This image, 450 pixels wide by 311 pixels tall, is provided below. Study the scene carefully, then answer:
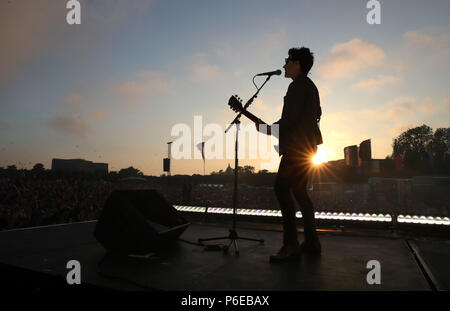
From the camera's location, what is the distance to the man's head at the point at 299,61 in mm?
2793

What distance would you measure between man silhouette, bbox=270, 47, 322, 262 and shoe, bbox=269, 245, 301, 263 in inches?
4.2

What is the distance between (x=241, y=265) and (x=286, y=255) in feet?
1.36

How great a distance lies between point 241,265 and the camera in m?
2.23

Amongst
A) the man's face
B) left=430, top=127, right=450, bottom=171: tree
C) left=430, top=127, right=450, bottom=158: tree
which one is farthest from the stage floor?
left=430, top=127, right=450, bottom=158: tree

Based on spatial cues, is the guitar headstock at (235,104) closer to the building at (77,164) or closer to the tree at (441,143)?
the building at (77,164)

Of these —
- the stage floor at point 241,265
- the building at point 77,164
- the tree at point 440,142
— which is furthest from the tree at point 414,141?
the stage floor at point 241,265

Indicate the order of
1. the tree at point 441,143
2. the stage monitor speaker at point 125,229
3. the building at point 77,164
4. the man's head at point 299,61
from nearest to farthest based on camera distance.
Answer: the stage monitor speaker at point 125,229 < the man's head at point 299,61 < the building at point 77,164 < the tree at point 441,143

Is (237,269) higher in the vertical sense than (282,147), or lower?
lower

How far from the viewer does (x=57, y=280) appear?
1.90 meters

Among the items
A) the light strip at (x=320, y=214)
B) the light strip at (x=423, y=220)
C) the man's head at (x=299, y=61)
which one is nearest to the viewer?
the man's head at (x=299, y=61)

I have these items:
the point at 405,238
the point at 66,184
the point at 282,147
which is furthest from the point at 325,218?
the point at 66,184

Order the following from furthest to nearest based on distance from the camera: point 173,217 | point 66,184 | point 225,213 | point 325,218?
point 66,184 < point 225,213 < point 325,218 < point 173,217
